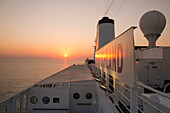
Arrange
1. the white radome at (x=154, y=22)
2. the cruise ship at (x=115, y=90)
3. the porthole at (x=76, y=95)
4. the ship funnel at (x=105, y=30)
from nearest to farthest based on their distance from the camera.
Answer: the cruise ship at (x=115, y=90)
the porthole at (x=76, y=95)
the white radome at (x=154, y=22)
the ship funnel at (x=105, y=30)

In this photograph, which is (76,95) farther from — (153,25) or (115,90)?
(153,25)

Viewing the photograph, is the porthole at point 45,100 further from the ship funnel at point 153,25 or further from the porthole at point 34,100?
the ship funnel at point 153,25

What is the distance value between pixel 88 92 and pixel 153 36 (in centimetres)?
768

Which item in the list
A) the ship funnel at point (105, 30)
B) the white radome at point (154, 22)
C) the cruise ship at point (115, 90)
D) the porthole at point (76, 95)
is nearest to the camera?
the cruise ship at point (115, 90)

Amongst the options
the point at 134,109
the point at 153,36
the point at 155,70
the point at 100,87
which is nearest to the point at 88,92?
the point at 100,87

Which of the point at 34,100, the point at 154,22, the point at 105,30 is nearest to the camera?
the point at 34,100

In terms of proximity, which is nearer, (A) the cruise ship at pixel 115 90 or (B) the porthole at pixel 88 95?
(A) the cruise ship at pixel 115 90

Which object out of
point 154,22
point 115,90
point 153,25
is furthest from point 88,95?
point 154,22

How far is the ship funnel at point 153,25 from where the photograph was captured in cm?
937

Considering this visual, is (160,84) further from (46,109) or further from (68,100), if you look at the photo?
(46,109)

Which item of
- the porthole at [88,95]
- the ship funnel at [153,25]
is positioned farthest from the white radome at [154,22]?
the porthole at [88,95]

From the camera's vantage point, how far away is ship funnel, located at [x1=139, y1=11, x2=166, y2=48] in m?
9.37

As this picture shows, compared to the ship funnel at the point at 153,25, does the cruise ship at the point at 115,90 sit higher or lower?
lower

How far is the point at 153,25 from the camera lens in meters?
9.42
